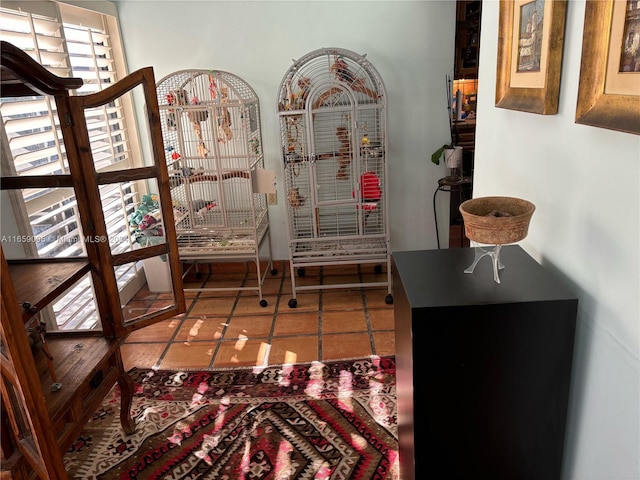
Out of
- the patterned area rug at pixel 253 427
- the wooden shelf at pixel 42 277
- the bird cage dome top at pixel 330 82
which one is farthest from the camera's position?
the bird cage dome top at pixel 330 82

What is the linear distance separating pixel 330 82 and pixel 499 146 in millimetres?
1483

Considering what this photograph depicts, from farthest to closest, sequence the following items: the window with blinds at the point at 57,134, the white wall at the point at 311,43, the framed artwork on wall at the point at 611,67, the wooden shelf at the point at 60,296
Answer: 1. the white wall at the point at 311,43
2. the window with blinds at the point at 57,134
3. the wooden shelf at the point at 60,296
4. the framed artwork on wall at the point at 611,67

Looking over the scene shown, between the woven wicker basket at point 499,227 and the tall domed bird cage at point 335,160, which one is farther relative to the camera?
the tall domed bird cage at point 335,160

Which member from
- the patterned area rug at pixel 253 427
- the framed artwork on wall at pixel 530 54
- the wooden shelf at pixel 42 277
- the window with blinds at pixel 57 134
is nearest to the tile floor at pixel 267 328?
the patterned area rug at pixel 253 427

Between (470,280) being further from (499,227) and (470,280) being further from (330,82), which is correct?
(330,82)

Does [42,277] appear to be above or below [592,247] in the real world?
below

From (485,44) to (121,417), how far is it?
7.14ft

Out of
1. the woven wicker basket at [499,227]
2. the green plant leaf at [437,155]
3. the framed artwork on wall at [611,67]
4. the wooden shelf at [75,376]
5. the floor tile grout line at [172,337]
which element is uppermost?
the framed artwork on wall at [611,67]

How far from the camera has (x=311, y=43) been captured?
3.24 meters

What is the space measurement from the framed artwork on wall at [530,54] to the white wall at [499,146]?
0.03m

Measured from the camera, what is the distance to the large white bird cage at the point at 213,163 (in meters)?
2.99

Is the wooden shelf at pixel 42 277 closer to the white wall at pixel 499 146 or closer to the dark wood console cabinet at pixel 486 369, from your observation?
the dark wood console cabinet at pixel 486 369

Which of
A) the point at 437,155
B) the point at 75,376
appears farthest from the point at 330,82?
the point at 75,376

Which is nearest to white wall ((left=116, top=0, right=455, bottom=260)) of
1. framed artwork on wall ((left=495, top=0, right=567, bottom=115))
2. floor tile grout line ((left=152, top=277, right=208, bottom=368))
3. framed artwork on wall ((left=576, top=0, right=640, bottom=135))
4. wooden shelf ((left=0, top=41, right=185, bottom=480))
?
floor tile grout line ((left=152, top=277, right=208, bottom=368))
